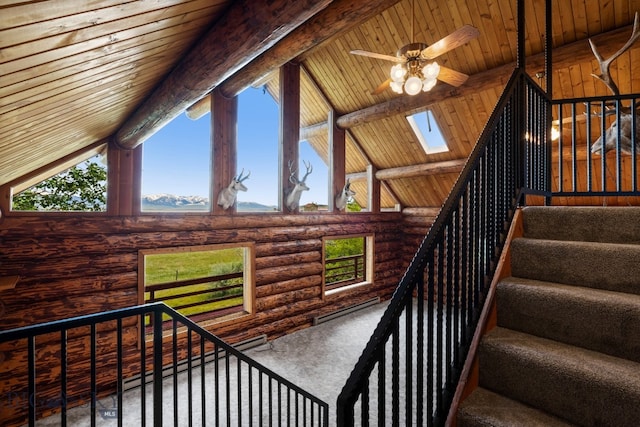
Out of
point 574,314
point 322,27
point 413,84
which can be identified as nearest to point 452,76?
point 413,84

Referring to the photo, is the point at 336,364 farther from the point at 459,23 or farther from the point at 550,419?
the point at 459,23

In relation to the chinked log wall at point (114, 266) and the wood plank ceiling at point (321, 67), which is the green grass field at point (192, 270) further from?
the wood plank ceiling at point (321, 67)

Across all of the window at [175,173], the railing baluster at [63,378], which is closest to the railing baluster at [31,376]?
the railing baluster at [63,378]

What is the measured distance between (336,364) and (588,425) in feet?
13.1

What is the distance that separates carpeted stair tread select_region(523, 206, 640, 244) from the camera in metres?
1.86

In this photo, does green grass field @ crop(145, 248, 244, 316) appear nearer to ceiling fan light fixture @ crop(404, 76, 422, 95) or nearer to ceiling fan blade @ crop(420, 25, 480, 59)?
ceiling fan light fixture @ crop(404, 76, 422, 95)

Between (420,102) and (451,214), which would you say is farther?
(420,102)

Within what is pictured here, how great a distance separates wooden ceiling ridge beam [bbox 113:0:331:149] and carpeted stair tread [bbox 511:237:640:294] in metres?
1.86

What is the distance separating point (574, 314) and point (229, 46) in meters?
2.38

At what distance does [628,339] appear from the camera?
1.41 meters

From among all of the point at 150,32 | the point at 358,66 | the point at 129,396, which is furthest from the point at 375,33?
the point at 129,396

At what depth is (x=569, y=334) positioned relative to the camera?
61.9 inches

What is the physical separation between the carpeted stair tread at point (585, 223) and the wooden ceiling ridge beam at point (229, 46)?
197cm

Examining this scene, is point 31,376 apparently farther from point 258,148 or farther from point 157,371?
point 258,148
